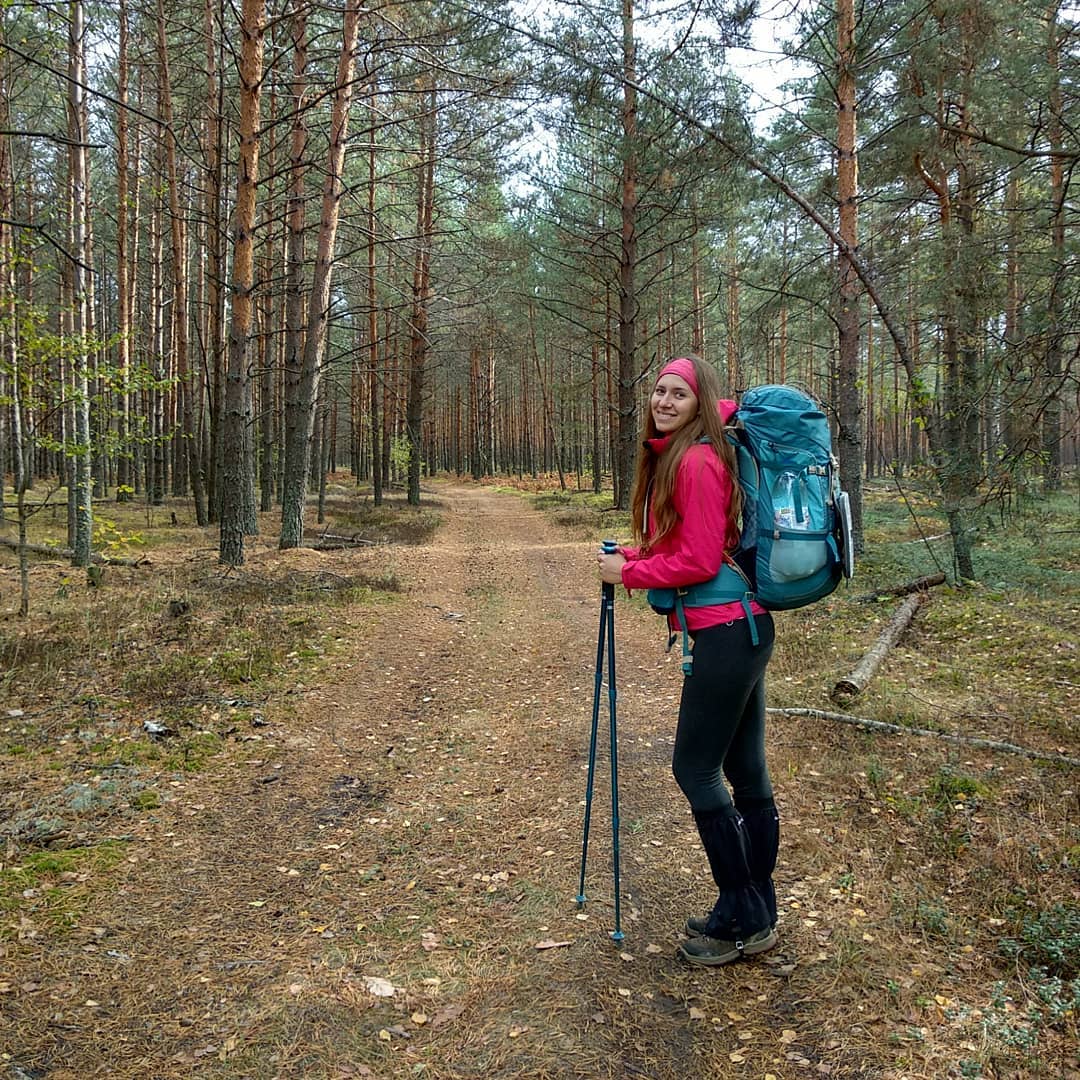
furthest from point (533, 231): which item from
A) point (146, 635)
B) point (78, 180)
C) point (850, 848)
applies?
point (850, 848)

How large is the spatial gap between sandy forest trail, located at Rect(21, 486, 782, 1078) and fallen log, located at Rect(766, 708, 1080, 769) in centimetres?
114

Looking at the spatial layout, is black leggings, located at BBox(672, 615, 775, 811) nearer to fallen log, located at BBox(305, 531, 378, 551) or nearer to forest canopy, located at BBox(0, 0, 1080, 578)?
forest canopy, located at BBox(0, 0, 1080, 578)

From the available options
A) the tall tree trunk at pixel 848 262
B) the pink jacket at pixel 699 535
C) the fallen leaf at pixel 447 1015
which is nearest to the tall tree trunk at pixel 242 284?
the tall tree trunk at pixel 848 262

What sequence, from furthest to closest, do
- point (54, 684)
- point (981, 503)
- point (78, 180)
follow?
1. point (78, 180)
2. point (54, 684)
3. point (981, 503)

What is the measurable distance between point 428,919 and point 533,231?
901 inches

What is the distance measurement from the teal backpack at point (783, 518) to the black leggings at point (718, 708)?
0.07 meters

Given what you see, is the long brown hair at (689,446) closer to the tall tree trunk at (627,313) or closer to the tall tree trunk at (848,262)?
the tall tree trunk at (848,262)

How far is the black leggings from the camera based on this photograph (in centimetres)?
275

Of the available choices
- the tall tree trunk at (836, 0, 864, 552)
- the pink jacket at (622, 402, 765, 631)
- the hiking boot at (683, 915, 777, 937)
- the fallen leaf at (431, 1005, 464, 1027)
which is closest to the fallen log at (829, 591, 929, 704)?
the tall tree trunk at (836, 0, 864, 552)

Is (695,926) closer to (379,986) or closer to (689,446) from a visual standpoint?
(379,986)

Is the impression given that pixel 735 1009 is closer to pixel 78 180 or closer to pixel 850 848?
pixel 850 848

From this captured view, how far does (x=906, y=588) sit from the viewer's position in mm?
9930

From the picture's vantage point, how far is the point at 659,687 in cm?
684

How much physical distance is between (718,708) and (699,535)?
65cm
